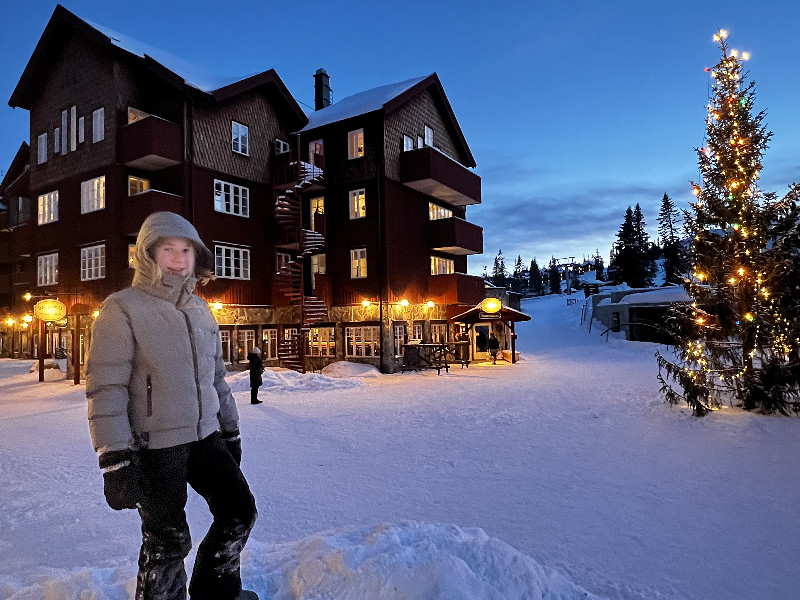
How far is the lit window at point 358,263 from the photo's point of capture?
80.2ft

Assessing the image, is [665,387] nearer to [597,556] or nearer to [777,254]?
[777,254]

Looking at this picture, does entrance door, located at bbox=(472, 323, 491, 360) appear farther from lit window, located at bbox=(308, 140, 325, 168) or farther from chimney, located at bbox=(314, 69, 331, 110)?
chimney, located at bbox=(314, 69, 331, 110)

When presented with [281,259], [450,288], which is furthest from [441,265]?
[281,259]

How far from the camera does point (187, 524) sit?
9.85 feet

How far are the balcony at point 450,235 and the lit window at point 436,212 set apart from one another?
0.86 m

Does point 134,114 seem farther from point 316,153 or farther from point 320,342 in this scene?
point 320,342

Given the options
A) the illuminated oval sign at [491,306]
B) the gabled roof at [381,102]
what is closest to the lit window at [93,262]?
the gabled roof at [381,102]

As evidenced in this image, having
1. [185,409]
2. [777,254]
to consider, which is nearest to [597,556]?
[185,409]

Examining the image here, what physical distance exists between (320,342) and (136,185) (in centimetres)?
1075

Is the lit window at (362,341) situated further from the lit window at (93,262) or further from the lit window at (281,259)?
the lit window at (93,262)

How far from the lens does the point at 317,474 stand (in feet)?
23.5

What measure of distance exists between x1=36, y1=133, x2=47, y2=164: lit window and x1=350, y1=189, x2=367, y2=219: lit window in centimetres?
1466

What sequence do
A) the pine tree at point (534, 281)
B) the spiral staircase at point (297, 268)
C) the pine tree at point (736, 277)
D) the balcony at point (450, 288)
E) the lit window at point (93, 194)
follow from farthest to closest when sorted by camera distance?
the pine tree at point (534, 281), the balcony at point (450, 288), the spiral staircase at point (297, 268), the lit window at point (93, 194), the pine tree at point (736, 277)

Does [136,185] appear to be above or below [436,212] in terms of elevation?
above
